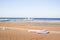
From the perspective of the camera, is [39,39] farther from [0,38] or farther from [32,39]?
[0,38]

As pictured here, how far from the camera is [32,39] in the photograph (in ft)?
28.4

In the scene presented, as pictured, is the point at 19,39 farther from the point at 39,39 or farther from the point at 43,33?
the point at 43,33

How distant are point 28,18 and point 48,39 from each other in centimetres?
1931

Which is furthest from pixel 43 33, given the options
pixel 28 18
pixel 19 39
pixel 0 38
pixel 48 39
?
pixel 28 18

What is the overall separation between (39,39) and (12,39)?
1.63 metres

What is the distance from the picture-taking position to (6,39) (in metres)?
8.61

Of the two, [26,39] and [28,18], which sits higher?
[26,39]

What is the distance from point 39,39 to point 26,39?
79 centimetres

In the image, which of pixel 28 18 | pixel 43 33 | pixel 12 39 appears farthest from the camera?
pixel 28 18

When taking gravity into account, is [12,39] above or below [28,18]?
above

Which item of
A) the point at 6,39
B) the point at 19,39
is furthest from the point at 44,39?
the point at 6,39

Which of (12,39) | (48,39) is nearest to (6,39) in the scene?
(12,39)

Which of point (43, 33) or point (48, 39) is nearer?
point (48, 39)

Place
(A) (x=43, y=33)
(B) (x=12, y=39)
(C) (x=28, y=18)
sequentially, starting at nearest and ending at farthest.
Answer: (B) (x=12, y=39) → (A) (x=43, y=33) → (C) (x=28, y=18)
